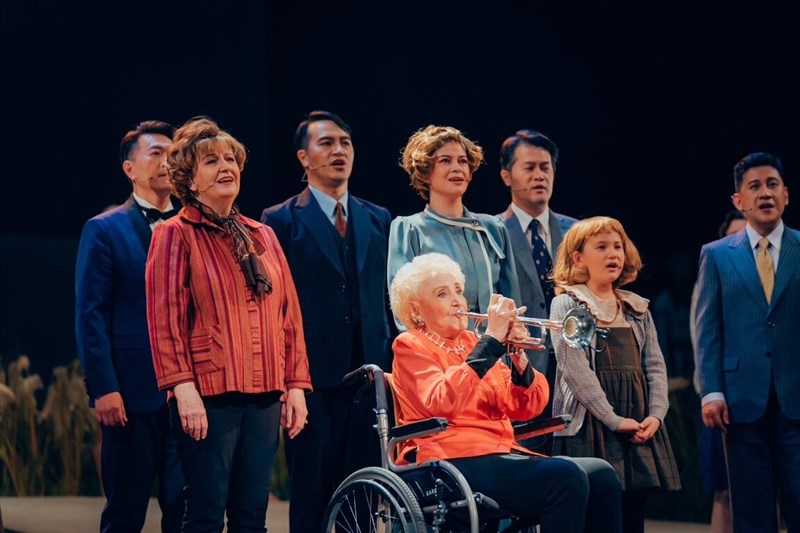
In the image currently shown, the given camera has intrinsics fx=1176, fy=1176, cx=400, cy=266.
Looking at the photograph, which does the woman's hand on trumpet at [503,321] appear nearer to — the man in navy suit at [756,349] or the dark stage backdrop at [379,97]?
the man in navy suit at [756,349]

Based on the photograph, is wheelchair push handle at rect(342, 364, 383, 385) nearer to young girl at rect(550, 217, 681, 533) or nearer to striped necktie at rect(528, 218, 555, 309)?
young girl at rect(550, 217, 681, 533)

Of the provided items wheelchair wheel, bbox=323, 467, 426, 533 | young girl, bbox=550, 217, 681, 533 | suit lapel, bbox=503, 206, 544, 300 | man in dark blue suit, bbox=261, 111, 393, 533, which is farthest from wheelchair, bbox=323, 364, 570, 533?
suit lapel, bbox=503, 206, 544, 300

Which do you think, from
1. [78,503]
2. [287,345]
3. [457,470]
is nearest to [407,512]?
[457,470]

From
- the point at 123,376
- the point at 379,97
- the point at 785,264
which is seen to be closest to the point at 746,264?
the point at 785,264

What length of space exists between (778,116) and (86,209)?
12.6 feet

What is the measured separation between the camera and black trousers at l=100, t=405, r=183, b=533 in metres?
3.77

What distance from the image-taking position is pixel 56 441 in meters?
6.70

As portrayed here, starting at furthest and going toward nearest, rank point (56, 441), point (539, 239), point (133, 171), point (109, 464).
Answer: point (56, 441) < point (539, 239) < point (133, 171) < point (109, 464)

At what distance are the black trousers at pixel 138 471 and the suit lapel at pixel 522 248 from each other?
143 centimetres

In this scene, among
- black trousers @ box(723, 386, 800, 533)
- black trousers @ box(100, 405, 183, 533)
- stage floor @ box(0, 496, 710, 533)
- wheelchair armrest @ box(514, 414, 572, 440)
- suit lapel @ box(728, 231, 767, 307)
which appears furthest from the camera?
stage floor @ box(0, 496, 710, 533)

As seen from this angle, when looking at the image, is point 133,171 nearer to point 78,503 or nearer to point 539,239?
point 539,239

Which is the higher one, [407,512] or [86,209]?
A: [86,209]

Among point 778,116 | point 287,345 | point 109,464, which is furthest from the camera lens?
point 778,116

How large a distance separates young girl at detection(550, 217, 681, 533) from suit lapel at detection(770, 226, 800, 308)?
0.54 m
